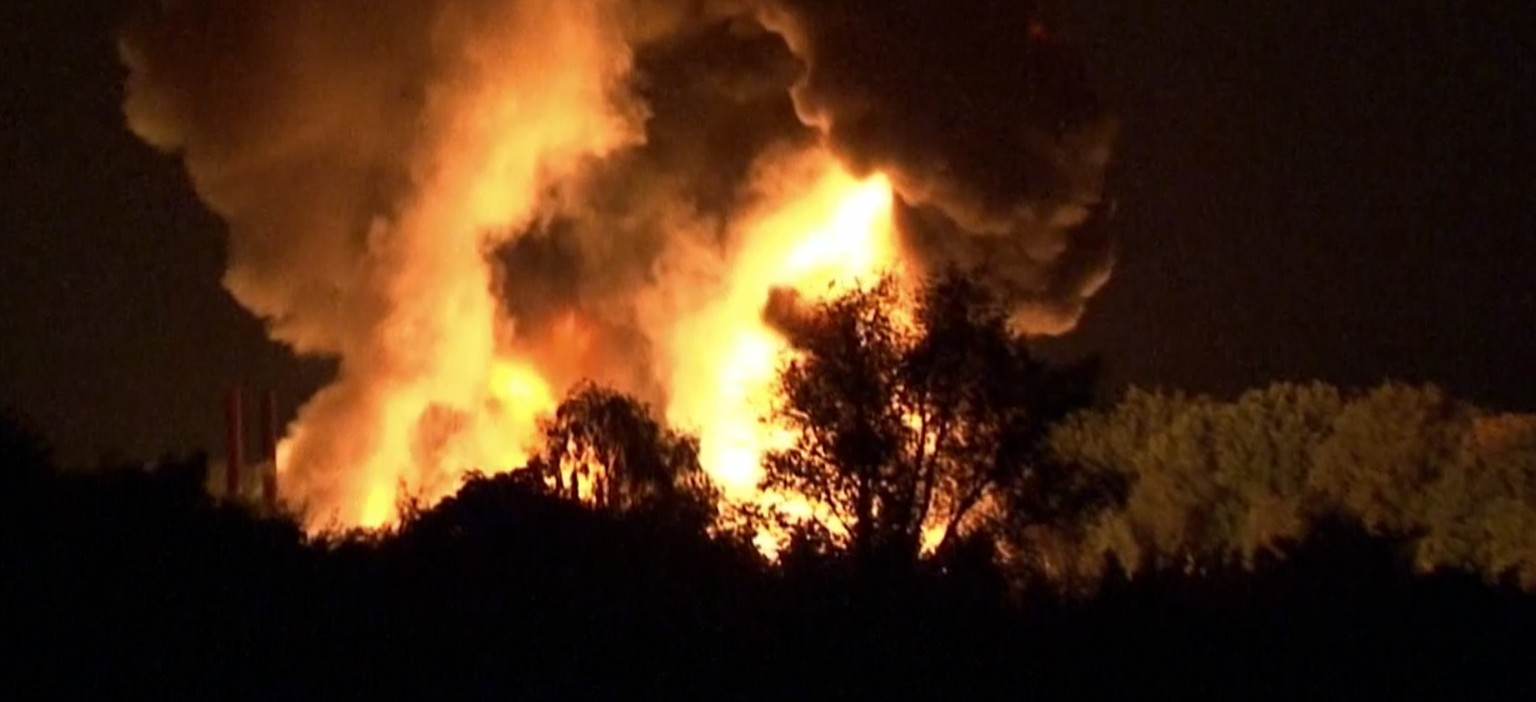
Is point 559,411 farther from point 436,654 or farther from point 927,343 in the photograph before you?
point 436,654

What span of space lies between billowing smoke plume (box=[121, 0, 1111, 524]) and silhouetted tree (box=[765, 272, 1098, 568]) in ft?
49.7

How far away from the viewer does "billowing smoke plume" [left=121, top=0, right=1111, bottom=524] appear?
4447 cm

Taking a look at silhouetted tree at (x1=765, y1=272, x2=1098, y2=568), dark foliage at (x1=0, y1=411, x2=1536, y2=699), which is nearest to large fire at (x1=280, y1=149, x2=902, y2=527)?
silhouetted tree at (x1=765, y1=272, x2=1098, y2=568)

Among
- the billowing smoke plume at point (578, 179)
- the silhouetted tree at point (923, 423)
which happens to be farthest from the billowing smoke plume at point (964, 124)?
the silhouetted tree at point (923, 423)

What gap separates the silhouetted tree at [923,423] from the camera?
2703cm

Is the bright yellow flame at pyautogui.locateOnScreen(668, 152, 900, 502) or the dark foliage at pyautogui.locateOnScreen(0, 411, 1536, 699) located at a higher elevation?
the bright yellow flame at pyautogui.locateOnScreen(668, 152, 900, 502)

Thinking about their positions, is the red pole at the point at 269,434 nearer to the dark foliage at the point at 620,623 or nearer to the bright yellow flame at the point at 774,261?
the bright yellow flame at the point at 774,261

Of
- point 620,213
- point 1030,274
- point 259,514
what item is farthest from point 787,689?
point 620,213

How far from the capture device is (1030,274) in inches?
1734

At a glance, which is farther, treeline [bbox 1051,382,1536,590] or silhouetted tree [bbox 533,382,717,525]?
treeline [bbox 1051,382,1536,590]

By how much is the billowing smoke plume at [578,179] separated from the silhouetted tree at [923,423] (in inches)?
596

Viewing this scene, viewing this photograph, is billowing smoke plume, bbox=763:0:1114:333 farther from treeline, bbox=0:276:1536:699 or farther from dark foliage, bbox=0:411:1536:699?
dark foliage, bbox=0:411:1536:699

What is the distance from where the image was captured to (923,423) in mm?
27266

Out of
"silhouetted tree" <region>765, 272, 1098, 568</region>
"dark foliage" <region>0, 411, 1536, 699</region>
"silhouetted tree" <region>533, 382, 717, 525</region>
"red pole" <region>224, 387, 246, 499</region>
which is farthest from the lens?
"red pole" <region>224, 387, 246, 499</region>
